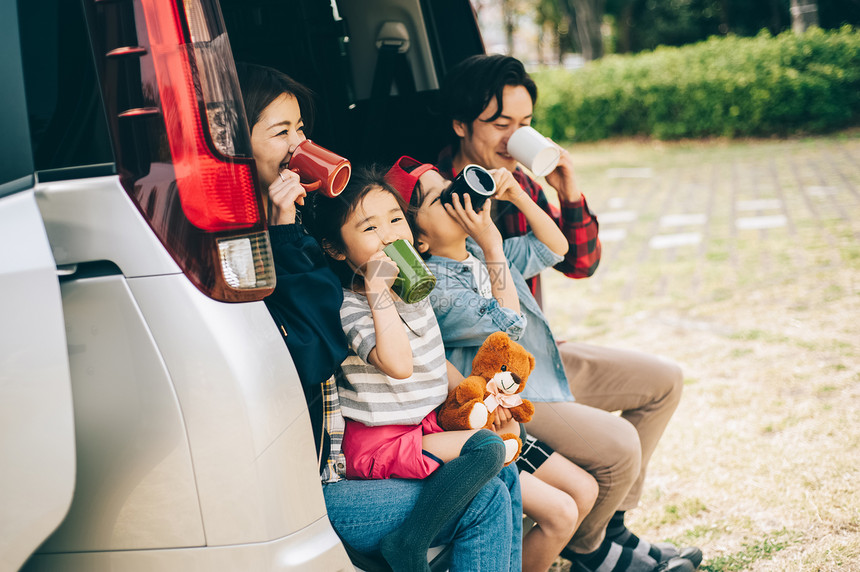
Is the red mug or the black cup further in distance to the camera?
the black cup

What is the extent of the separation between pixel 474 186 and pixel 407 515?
0.88m

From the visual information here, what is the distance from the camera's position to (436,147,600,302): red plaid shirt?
8.27 feet

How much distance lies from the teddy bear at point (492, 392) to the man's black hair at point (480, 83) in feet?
2.81

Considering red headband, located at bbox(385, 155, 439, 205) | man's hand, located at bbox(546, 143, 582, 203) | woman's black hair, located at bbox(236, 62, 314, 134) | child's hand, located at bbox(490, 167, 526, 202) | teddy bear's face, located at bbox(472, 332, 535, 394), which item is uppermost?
woman's black hair, located at bbox(236, 62, 314, 134)

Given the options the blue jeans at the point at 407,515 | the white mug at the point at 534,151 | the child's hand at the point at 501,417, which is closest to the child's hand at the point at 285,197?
the blue jeans at the point at 407,515

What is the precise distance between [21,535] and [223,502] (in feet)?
1.10

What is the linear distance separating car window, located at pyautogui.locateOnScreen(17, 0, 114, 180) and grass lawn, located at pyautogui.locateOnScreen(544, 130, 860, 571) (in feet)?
7.13

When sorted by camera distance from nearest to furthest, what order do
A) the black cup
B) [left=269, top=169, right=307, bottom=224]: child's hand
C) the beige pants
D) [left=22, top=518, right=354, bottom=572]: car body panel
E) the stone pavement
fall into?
[left=22, top=518, right=354, bottom=572]: car body panel, [left=269, top=169, right=307, bottom=224]: child's hand, the black cup, the beige pants, the stone pavement

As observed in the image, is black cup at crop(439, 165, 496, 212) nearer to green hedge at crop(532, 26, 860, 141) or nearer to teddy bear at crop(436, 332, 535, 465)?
teddy bear at crop(436, 332, 535, 465)

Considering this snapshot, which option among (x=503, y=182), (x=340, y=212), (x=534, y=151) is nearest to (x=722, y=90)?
(x=534, y=151)

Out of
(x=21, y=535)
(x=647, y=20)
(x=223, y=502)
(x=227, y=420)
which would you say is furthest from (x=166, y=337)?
(x=647, y=20)

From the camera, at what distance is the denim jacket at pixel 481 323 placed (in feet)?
6.71

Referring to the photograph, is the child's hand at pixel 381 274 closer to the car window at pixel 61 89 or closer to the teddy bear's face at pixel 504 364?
the teddy bear's face at pixel 504 364

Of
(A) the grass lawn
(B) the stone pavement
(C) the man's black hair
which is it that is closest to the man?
(C) the man's black hair
